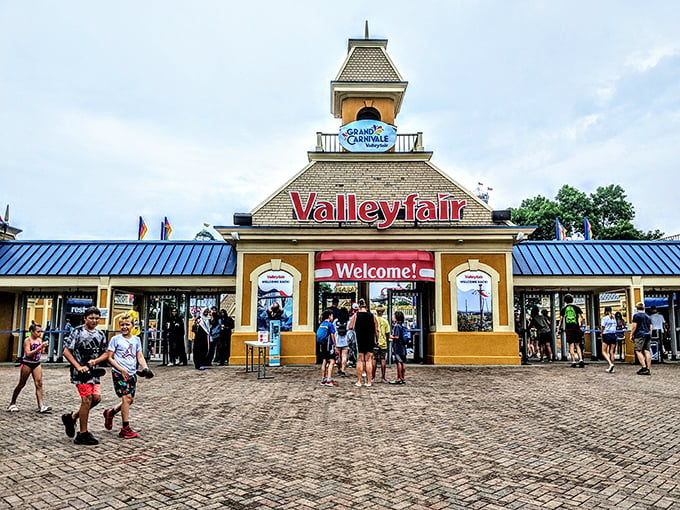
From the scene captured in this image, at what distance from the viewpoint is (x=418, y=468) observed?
5062 mm

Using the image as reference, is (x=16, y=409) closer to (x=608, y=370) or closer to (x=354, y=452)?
(x=354, y=452)

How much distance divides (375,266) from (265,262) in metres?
3.51

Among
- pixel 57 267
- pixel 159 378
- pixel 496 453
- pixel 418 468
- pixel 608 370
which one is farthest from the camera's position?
pixel 57 267

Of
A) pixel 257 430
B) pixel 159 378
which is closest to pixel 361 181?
pixel 159 378

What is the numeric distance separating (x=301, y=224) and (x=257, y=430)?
1075 cm

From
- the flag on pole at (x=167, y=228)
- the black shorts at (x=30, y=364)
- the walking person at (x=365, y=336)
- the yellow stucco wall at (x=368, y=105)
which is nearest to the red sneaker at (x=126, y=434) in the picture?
the black shorts at (x=30, y=364)

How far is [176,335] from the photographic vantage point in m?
15.6

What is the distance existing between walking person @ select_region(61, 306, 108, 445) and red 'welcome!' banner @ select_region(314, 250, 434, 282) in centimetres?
958

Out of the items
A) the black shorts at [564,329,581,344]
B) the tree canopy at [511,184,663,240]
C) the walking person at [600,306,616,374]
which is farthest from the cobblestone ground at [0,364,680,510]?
the tree canopy at [511,184,663,240]

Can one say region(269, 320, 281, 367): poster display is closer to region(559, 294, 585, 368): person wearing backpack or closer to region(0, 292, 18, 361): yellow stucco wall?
region(559, 294, 585, 368): person wearing backpack

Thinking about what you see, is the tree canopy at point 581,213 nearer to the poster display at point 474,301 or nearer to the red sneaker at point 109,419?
the poster display at point 474,301

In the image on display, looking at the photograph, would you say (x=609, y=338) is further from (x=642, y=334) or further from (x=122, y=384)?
(x=122, y=384)

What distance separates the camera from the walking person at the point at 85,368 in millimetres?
6117

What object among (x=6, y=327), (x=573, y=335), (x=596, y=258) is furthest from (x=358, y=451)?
(x=6, y=327)
